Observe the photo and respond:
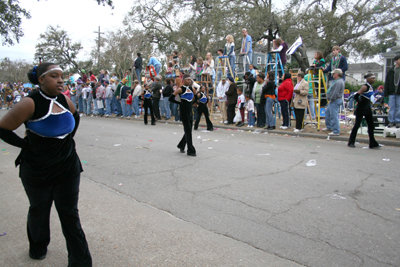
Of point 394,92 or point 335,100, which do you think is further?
point 335,100

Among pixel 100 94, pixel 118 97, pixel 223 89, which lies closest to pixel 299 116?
pixel 223 89

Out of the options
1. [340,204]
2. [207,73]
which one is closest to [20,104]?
[340,204]

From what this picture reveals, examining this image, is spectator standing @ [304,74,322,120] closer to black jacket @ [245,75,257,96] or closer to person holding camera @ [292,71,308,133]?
person holding camera @ [292,71,308,133]

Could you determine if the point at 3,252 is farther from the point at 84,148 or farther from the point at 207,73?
the point at 207,73

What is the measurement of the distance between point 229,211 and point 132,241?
138cm

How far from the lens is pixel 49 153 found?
9.14 feet

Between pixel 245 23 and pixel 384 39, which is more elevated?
pixel 245 23

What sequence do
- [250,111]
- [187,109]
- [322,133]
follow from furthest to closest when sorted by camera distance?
[250,111], [322,133], [187,109]

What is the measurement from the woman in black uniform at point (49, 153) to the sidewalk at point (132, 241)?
1.57 ft

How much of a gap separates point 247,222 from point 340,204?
4.91 ft

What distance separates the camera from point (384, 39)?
22719 millimetres

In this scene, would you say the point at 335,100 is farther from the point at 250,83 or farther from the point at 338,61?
the point at 250,83

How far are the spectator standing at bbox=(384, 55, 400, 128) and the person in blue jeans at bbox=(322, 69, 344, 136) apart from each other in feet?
4.47

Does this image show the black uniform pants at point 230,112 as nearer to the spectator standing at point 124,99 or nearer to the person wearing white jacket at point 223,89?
the person wearing white jacket at point 223,89
